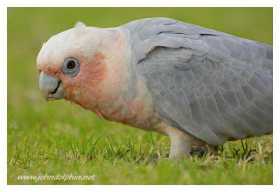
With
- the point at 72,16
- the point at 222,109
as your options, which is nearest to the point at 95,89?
the point at 222,109

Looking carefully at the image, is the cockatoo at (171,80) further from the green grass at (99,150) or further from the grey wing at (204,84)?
the green grass at (99,150)

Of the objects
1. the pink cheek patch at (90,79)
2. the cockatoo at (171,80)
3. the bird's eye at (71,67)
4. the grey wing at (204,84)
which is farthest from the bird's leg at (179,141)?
the bird's eye at (71,67)

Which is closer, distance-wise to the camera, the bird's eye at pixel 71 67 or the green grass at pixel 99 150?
the green grass at pixel 99 150

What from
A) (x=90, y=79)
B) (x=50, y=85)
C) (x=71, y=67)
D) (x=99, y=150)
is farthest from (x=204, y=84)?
(x=50, y=85)

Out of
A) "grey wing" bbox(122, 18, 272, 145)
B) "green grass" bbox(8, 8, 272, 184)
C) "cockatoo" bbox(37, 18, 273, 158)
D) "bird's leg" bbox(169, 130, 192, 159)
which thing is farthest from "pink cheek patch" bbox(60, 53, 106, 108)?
"bird's leg" bbox(169, 130, 192, 159)

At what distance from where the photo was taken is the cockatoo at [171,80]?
7.23 metres

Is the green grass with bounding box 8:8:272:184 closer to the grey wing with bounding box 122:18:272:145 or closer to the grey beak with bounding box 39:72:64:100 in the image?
the grey wing with bounding box 122:18:272:145

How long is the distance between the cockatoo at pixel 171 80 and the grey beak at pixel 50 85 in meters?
0.01

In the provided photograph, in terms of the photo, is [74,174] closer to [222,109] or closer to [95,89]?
[95,89]

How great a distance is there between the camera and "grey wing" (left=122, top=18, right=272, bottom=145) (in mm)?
7219

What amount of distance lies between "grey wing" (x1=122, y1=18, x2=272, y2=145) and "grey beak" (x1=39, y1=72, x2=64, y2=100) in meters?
0.93

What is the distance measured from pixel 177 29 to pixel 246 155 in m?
1.61

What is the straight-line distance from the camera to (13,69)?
14.5 meters
